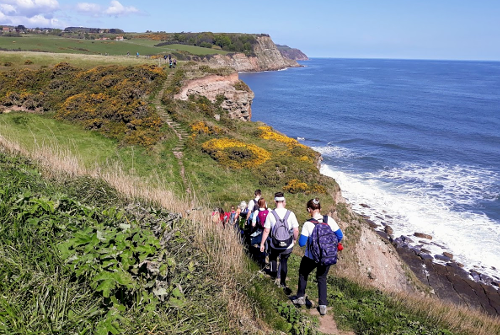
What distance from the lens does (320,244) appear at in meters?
6.57

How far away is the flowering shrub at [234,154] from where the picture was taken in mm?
22266

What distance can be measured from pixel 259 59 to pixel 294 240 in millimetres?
170852

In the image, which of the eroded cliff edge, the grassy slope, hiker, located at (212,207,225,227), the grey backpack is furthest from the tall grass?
the eroded cliff edge

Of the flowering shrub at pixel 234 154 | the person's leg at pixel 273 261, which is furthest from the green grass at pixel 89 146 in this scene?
→ the person's leg at pixel 273 261

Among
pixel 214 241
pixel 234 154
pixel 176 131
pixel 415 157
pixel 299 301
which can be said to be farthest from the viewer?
pixel 415 157

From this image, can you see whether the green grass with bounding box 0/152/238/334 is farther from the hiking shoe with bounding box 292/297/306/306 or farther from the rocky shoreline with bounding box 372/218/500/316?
the rocky shoreline with bounding box 372/218/500/316

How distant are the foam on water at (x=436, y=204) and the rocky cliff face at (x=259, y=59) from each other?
329 ft

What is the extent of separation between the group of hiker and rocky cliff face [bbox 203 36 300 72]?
406ft

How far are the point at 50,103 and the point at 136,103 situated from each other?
7813mm

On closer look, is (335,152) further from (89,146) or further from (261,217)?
(261,217)

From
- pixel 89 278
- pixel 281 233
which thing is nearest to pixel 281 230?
pixel 281 233

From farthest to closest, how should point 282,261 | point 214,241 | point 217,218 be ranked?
point 217,218, point 282,261, point 214,241

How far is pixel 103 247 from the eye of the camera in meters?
4.12

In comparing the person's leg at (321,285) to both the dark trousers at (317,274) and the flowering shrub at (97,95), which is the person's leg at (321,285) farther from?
the flowering shrub at (97,95)
